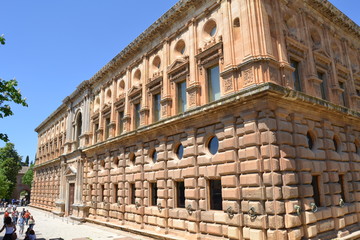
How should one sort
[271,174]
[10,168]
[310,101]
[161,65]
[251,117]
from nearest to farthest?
[271,174] < [251,117] < [310,101] < [161,65] < [10,168]

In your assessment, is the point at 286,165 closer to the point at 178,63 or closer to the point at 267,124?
the point at 267,124

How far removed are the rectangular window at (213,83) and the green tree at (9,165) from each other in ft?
171

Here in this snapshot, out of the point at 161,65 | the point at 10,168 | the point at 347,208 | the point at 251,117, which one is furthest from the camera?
the point at 10,168

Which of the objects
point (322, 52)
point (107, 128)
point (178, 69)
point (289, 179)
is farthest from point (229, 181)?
point (107, 128)

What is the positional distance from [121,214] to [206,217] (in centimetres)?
884

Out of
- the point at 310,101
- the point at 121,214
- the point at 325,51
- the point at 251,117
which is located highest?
the point at 325,51

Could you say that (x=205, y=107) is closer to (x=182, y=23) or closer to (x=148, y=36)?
(x=182, y=23)

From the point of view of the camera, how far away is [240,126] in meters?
11.8

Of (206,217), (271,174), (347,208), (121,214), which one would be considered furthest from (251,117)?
→ (121,214)

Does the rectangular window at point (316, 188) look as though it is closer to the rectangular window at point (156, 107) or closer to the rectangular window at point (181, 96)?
the rectangular window at point (181, 96)

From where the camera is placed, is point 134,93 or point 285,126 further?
point 134,93

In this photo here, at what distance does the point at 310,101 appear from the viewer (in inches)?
481

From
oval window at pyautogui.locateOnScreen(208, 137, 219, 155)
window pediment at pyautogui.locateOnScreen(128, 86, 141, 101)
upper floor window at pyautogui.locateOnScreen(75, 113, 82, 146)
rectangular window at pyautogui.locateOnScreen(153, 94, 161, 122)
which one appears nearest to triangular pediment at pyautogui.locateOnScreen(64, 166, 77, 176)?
upper floor window at pyautogui.locateOnScreen(75, 113, 82, 146)

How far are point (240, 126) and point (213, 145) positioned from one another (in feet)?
6.76
